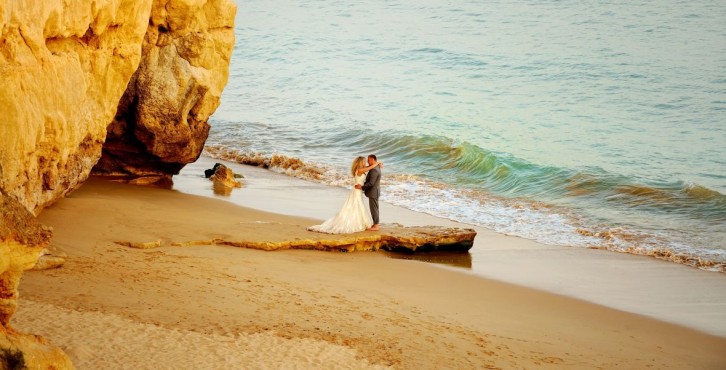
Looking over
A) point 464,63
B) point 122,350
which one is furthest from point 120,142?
point 464,63

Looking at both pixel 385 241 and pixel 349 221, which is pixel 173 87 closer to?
pixel 349 221

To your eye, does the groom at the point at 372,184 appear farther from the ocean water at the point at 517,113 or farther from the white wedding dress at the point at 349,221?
the ocean water at the point at 517,113

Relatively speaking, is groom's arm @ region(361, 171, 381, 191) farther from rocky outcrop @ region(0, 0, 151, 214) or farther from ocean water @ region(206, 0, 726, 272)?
rocky outcrop @ region(0, 0, 151, 214)

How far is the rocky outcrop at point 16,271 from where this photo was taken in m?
5.35

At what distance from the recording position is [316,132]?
90.1 ft

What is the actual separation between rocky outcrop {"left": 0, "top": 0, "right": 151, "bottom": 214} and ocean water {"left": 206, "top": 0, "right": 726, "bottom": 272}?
7737mm

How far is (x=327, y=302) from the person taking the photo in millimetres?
9773

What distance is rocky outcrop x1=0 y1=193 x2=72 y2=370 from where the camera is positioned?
17.6 ft

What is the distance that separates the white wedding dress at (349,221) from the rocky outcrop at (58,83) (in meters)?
3.52

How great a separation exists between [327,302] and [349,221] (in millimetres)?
3691

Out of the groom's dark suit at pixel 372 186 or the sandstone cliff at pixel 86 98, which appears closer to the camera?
the sandstone cliff at pixel 86 98

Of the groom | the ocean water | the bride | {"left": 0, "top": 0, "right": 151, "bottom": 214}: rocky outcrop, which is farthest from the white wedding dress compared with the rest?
the ocean water

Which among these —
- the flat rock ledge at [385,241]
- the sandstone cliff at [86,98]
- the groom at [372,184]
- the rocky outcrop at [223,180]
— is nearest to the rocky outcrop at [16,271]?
the sandstone cliff at [86,98]

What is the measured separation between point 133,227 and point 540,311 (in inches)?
218
